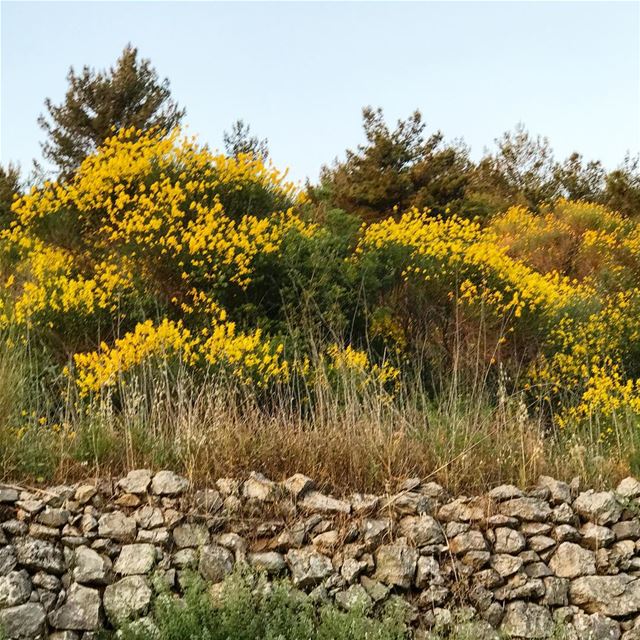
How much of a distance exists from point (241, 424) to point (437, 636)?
5.67ft

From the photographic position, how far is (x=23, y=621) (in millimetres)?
3844

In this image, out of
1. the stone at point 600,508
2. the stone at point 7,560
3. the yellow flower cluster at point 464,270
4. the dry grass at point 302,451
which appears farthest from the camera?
the yellow flower cluster at point 464,270

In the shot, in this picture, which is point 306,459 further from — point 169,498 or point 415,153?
point 415,153

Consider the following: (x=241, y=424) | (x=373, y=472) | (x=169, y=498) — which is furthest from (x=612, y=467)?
(x=169, y=498)

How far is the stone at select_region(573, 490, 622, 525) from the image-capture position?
14.9ft

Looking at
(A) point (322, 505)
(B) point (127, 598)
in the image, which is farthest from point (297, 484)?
(B) point (127, 598)

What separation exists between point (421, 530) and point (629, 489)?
1.28m

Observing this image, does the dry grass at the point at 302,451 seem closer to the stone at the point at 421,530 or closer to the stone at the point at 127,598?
the stone at the point at 421,530

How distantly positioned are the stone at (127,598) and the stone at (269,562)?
554 mm

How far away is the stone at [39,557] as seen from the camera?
4039mm

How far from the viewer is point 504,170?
22.8 meters

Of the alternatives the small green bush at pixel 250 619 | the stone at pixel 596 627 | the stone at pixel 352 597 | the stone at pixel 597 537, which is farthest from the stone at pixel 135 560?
the stone at pixel 597 537

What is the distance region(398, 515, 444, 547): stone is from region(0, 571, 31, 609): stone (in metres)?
1.99

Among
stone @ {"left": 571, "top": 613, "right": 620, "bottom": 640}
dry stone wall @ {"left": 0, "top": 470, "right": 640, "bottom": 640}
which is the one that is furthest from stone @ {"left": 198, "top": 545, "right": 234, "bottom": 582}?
stone @ {"left": 571, "top": 613, "right": 620, "bottom": 640}
